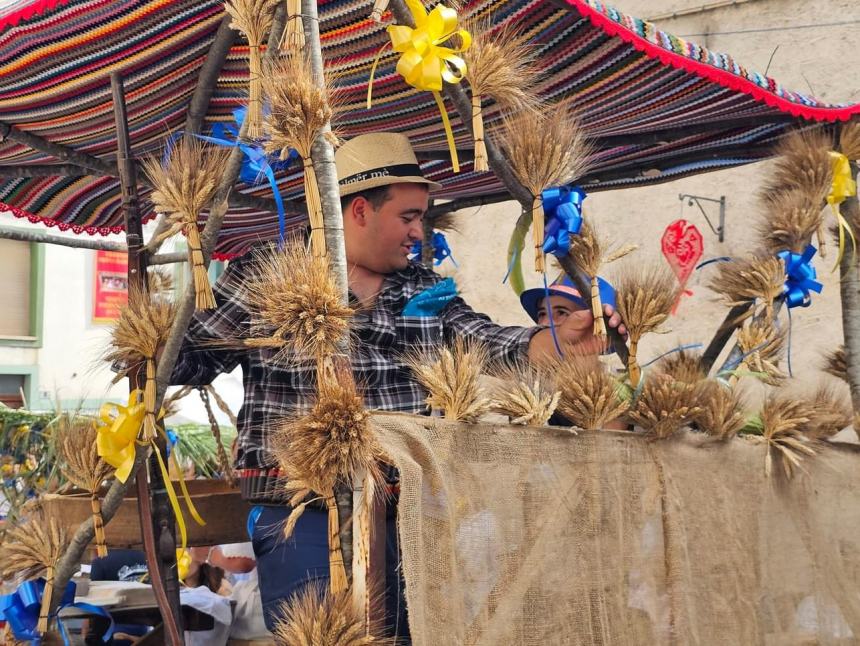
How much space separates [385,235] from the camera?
2.35 m

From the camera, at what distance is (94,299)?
1227cm

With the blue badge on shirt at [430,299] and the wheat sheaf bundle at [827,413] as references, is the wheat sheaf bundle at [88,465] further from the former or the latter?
the wheat sheaf bundle at [827,413]

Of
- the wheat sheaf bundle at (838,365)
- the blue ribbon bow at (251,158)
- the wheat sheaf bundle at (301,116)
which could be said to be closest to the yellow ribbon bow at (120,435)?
the blue ribbon bow at (251,158)

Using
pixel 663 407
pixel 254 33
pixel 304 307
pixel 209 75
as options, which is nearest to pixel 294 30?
pixel 254 33

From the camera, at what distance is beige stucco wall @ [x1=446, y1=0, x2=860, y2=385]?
5.69 meters

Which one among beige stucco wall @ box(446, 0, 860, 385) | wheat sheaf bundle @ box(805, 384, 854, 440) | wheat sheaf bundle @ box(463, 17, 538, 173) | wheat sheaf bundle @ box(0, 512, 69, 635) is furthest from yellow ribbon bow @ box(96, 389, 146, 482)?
beige stucco wall @ box(446, 0, 860, 385)

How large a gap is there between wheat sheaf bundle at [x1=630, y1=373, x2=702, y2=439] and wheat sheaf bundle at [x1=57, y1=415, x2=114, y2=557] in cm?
116

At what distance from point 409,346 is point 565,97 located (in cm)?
78

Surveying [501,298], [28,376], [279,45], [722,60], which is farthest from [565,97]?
[28,376]

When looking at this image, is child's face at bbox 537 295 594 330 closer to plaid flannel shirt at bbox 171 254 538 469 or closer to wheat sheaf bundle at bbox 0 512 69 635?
plaid flannel shirt at bbox 171 254 538 469

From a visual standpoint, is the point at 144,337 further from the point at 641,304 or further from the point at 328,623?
the point at 641,304

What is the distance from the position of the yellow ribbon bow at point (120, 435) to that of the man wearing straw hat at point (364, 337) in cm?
20

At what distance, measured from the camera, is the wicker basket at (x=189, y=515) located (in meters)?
2.29

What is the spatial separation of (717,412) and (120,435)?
1327mm
